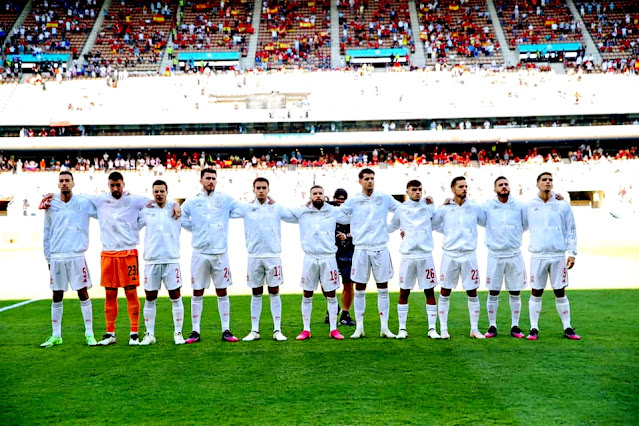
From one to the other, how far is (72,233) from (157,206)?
1.29m

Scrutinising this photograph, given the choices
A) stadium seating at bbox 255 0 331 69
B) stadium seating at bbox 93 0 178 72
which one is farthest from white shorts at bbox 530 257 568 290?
stadium seating at bbox 93 0 178 72

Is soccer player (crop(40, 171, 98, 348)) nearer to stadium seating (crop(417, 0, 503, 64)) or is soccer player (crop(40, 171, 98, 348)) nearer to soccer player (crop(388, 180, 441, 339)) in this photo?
soccer player (crop(388, 180, 441, 339))

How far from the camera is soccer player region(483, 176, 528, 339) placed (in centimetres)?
1048

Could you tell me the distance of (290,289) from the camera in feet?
56.0

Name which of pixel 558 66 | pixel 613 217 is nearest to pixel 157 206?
pixel 613 217

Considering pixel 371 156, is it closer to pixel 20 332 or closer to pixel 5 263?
pixel 5 263

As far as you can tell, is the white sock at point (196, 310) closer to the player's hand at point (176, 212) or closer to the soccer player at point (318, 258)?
the player's hand at point (176, 212)

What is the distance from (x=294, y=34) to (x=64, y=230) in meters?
54.9

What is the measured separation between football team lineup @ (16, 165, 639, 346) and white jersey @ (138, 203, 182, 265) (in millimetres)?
15

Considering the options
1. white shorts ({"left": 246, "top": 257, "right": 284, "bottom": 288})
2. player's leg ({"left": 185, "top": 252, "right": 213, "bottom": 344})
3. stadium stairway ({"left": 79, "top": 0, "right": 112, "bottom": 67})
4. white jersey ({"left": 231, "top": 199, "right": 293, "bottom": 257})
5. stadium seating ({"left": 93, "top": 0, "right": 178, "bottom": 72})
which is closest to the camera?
player's leg ({"left": 185, "top": 252, "right": 213, "bottom": 344})

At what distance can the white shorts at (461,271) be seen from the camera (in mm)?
10430

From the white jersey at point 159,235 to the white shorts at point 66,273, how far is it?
978 mm

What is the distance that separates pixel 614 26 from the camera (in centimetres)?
6103

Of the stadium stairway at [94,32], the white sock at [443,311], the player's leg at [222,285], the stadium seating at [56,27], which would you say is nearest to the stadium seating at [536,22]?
the stadium stairway at [94,32]
